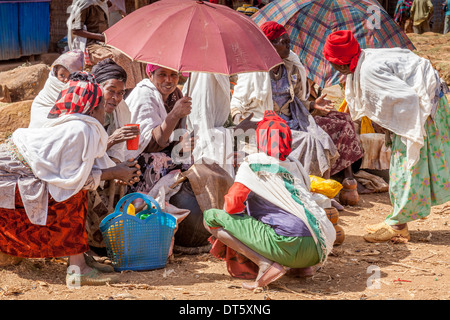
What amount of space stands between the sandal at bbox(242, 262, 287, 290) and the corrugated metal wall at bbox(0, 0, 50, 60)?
10748 mm

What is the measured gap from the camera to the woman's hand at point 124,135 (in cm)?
512

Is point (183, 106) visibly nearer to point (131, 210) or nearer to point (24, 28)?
point (131, 210)

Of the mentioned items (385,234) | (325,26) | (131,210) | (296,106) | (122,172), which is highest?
(325,26)

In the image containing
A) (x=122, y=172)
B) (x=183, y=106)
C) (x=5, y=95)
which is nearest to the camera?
(x=122, y=172)

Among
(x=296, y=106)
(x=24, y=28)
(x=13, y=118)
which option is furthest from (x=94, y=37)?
(x=24, y=28)

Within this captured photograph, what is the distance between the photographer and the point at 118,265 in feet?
16.5

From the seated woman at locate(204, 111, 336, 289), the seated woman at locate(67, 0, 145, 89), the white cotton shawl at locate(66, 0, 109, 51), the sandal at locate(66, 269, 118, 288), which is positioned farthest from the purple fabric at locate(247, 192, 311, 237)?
the white cotton shawl at locate(66, 0, 109, 51)

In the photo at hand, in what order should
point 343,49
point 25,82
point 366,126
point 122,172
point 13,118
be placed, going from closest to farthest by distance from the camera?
point 122,172 < point 343,49 < point 366,126 < point 13,118 < point 25,82

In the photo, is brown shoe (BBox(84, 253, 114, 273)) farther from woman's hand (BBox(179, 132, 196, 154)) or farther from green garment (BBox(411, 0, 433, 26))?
green garment (BBox(411, 0, 433, 26))

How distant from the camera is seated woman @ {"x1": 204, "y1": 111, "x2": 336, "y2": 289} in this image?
4.61 meters

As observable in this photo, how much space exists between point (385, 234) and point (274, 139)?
2.08 metres

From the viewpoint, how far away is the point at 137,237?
498 centimetres

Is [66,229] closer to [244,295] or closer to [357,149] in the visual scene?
[244,295]
